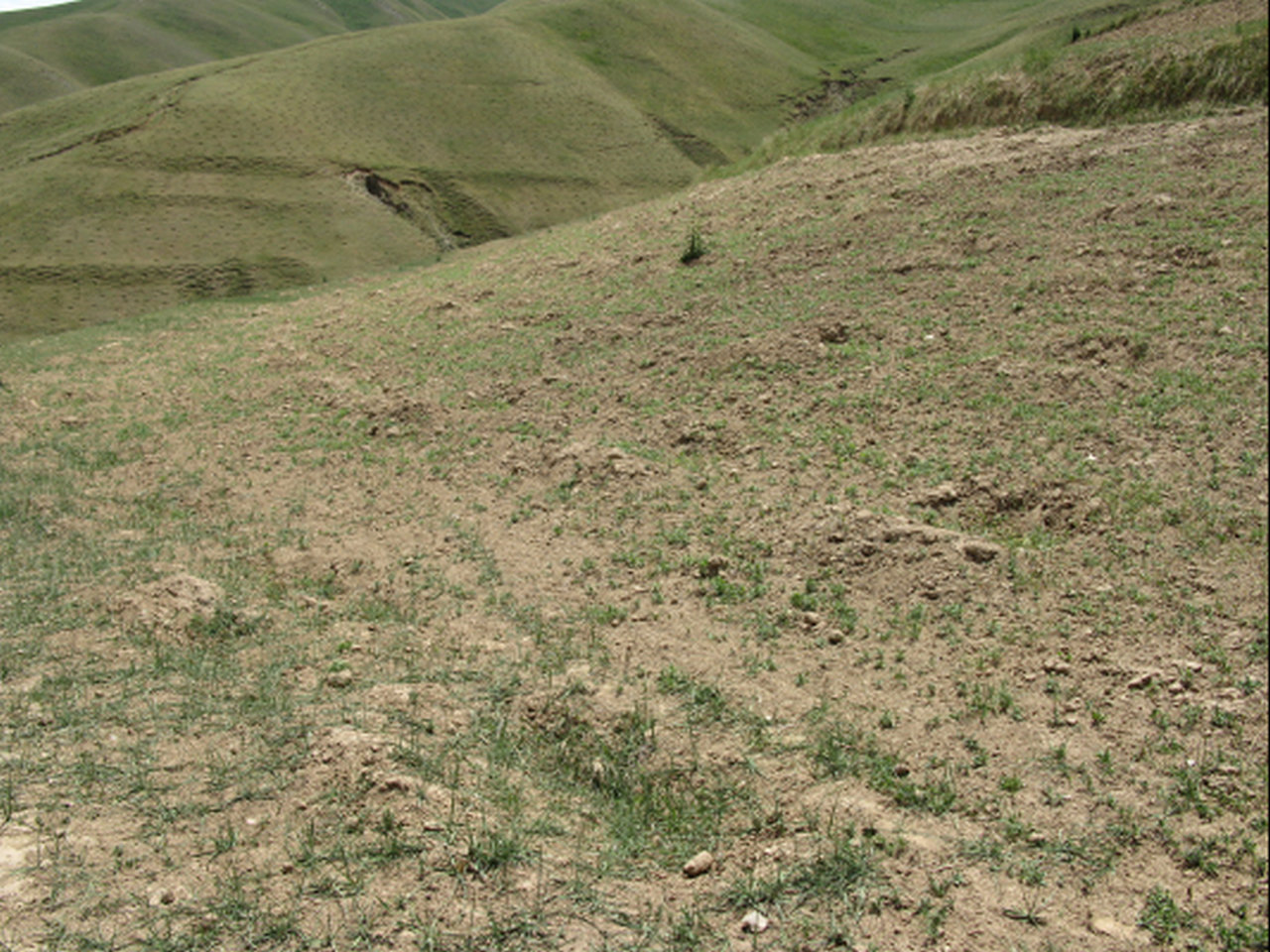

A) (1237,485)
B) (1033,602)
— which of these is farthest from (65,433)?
(1237,485)

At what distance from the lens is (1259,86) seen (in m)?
10.7

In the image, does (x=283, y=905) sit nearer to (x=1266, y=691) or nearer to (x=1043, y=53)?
(x=1266, y=691)

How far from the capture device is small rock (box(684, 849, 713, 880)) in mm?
4258

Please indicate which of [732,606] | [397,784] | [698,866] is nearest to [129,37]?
[732,606]

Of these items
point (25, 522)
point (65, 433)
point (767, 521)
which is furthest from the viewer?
point (65, 433)

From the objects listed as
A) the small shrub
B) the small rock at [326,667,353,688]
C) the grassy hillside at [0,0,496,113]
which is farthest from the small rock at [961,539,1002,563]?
the grassy hillside at [0,0,496,113]

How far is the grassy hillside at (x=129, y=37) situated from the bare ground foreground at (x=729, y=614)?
82868mm

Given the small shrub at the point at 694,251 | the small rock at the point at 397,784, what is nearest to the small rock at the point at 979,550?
the small rock at the point at 397,784

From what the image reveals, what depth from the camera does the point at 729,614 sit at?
673 cm

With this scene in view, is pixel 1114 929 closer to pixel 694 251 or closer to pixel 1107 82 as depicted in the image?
pixel 694 251

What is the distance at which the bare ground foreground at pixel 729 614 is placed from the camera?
13.3 feet

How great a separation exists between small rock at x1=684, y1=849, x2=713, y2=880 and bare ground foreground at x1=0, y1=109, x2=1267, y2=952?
0.09 m

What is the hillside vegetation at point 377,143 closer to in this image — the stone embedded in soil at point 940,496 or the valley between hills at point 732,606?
the valley between hills at point 732,606

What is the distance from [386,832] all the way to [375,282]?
814 inches
